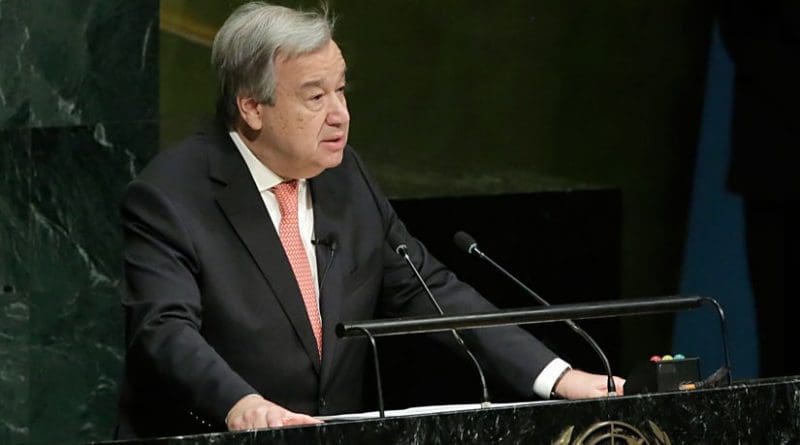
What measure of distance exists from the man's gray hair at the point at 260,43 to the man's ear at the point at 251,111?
0.02 m

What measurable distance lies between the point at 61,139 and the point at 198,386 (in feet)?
5.76

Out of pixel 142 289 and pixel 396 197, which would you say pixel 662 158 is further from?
pixel 142 289

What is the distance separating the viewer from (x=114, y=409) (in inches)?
223

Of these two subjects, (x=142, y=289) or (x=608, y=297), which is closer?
(x=142, y=289)

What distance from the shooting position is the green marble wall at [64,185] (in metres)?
5.43

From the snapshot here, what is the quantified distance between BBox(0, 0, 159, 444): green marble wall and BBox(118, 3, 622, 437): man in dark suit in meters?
1.10

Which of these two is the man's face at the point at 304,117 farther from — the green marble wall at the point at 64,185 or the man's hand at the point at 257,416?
the green marble wall at the point at 64,185

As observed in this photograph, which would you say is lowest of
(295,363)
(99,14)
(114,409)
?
(114,409)

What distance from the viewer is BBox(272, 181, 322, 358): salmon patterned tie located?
4371 mm

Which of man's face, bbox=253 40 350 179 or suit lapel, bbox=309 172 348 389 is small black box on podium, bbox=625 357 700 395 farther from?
man's face, bbox=253 40 350 179

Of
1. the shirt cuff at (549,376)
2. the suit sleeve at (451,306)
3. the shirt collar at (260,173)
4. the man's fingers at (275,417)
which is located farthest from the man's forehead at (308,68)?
the man's fingers at (275,417)

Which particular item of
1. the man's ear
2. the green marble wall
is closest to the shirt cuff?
the man's ear

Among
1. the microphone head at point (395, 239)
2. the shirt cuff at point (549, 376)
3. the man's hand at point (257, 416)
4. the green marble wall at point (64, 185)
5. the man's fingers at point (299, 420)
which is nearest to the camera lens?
the man's fingers at point (299, 420)

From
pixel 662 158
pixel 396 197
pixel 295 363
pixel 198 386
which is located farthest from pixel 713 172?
pixel 198 386
